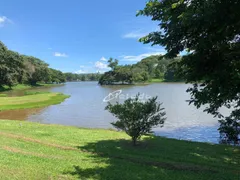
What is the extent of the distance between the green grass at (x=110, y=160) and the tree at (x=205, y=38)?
2.51 m

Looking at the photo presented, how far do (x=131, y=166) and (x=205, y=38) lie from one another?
187 inches

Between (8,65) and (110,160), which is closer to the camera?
(110,160)

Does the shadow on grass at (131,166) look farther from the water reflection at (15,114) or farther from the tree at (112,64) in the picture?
the tree at (112,64)

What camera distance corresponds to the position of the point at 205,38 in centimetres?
712

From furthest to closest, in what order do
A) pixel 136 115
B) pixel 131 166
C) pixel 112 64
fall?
pixel 112 64 < pixel 136 115 < pixel 131 166

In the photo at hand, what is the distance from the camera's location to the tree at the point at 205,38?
6023 millimetres

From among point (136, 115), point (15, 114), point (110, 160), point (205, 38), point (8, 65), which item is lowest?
point (15, 114)

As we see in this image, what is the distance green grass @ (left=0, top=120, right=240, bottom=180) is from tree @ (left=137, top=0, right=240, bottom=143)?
2512mm

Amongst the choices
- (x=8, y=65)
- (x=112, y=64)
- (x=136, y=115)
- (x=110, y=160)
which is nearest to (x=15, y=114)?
(x=136, y=115)

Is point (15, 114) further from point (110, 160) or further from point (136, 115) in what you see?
point (110, 160)

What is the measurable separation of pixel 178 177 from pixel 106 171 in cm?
220

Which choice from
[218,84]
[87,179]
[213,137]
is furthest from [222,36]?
[213,137]

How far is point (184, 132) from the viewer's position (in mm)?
20047

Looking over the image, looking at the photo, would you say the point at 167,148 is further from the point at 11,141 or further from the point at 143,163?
the point at 11,141
